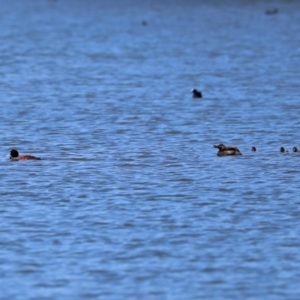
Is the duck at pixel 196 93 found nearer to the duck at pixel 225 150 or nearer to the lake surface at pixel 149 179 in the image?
the lake surface at pixel 149 179

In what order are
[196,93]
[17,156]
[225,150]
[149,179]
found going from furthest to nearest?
[196,93]
[225,150]
[17,156]
[149,179]

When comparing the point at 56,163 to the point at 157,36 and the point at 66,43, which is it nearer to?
the point at 66,43

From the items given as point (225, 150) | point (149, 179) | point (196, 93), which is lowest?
point (149, 179)

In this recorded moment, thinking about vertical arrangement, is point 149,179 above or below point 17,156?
below

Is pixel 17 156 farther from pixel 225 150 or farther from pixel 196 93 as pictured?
pixel 196 93

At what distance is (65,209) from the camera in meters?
14.0

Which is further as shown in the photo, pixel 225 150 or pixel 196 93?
pixel 196 93

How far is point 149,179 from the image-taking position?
52.0 ft

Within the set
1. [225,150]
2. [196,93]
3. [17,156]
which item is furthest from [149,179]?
[196,93]

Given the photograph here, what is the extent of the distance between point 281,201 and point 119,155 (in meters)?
4.03

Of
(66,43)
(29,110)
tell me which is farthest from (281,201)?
(66,43)

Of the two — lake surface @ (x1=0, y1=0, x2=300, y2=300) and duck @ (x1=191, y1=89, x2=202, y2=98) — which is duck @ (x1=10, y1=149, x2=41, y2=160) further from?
duck @ (x1=191, y1=89, x2=202, y2=98)

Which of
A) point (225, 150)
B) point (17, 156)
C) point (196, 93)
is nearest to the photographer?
point (17, 156)

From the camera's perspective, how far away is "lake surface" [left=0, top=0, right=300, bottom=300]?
→ 36.7 ft
